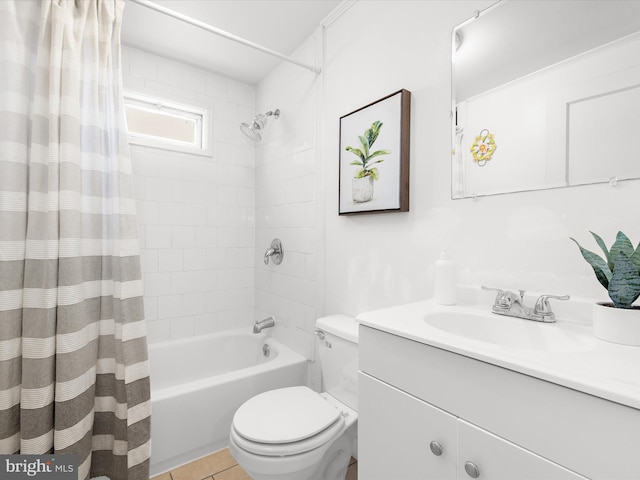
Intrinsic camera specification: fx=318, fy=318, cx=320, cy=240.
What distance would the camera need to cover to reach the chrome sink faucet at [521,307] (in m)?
0.90

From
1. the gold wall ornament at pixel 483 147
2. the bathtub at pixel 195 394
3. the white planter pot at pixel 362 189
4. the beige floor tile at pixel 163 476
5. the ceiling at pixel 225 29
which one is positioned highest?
the ceiling at pixel 225 29

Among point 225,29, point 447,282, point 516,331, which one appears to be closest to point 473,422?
point 516,331

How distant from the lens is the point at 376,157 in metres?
1.49

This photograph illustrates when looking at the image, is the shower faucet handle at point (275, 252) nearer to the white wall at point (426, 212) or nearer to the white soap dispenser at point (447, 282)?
the white wall at point (426, 212)

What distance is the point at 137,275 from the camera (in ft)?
4.51

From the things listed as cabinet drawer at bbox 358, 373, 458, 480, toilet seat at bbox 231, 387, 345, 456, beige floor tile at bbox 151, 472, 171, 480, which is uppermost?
cabinet drawer at bbox 358, 373, 458, 480

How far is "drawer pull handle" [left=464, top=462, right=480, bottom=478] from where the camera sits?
0.66 metres

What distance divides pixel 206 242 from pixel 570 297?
2.16 meters

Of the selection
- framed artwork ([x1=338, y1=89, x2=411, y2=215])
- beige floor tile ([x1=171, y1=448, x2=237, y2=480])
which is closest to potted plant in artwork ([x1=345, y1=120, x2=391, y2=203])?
framed artwork ([x1=338, y1=89, x2=411, y2=215])

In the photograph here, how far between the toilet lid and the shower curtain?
1.61 ft

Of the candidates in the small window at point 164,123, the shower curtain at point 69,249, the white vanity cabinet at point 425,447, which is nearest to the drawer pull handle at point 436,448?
the white vanity cabinet at point 425,447

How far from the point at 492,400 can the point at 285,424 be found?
0.81 metres

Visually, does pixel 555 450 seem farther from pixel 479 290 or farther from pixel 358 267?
pixel 358 267

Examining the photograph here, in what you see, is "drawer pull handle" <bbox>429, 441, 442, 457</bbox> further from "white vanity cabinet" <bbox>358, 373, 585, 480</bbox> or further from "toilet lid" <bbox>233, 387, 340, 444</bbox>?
"toilet lid" <bbox>233, 387, 340, 444</bbox>
